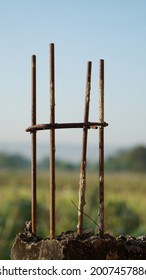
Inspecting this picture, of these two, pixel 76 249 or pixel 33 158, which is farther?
pixel 33 158

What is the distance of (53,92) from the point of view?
1.31 metres

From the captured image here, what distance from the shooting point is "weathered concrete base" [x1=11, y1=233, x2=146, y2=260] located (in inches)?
47.8

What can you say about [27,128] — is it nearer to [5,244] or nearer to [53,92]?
[53,92]

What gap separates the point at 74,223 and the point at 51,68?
2934mm

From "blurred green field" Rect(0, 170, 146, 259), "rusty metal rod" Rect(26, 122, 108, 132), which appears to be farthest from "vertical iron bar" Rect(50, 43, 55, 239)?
"blurred green field" Rect(0, 170, 146, 259)

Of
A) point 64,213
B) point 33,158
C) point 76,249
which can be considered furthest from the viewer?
point 64,213

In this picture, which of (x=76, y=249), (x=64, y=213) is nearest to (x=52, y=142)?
(x=76, y=249)

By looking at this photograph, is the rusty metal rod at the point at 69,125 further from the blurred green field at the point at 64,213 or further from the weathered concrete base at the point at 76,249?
the blurred green field at the point at 64,213

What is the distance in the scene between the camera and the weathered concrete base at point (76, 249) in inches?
47.8

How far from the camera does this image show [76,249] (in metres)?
1.22

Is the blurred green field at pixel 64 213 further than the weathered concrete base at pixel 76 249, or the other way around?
the blurred green field at pixel 64 213

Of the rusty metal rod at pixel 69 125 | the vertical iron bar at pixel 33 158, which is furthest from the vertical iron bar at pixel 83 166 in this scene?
the vertical iron bar at pixel 33 158

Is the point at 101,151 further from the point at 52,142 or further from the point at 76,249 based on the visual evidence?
the point at 76,249
